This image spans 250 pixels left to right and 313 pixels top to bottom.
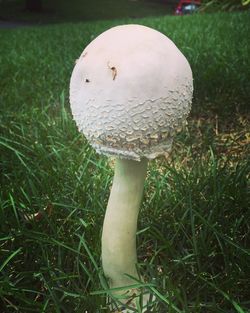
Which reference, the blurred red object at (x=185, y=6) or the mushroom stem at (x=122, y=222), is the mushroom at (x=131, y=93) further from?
the blurred red object at (x=185, y=6)

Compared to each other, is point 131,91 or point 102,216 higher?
point 131,91

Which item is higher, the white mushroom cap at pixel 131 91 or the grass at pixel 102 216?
the white mushroom cap at pixel 131 91

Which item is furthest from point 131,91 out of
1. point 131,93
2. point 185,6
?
point 185,6

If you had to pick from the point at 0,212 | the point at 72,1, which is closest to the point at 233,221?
the point at 0,212

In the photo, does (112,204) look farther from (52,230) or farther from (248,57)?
(248,57)

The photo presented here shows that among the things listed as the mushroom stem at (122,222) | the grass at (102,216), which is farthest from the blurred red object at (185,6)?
the mushroom stem at (122,222)

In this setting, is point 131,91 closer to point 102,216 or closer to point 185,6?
point 102,216
